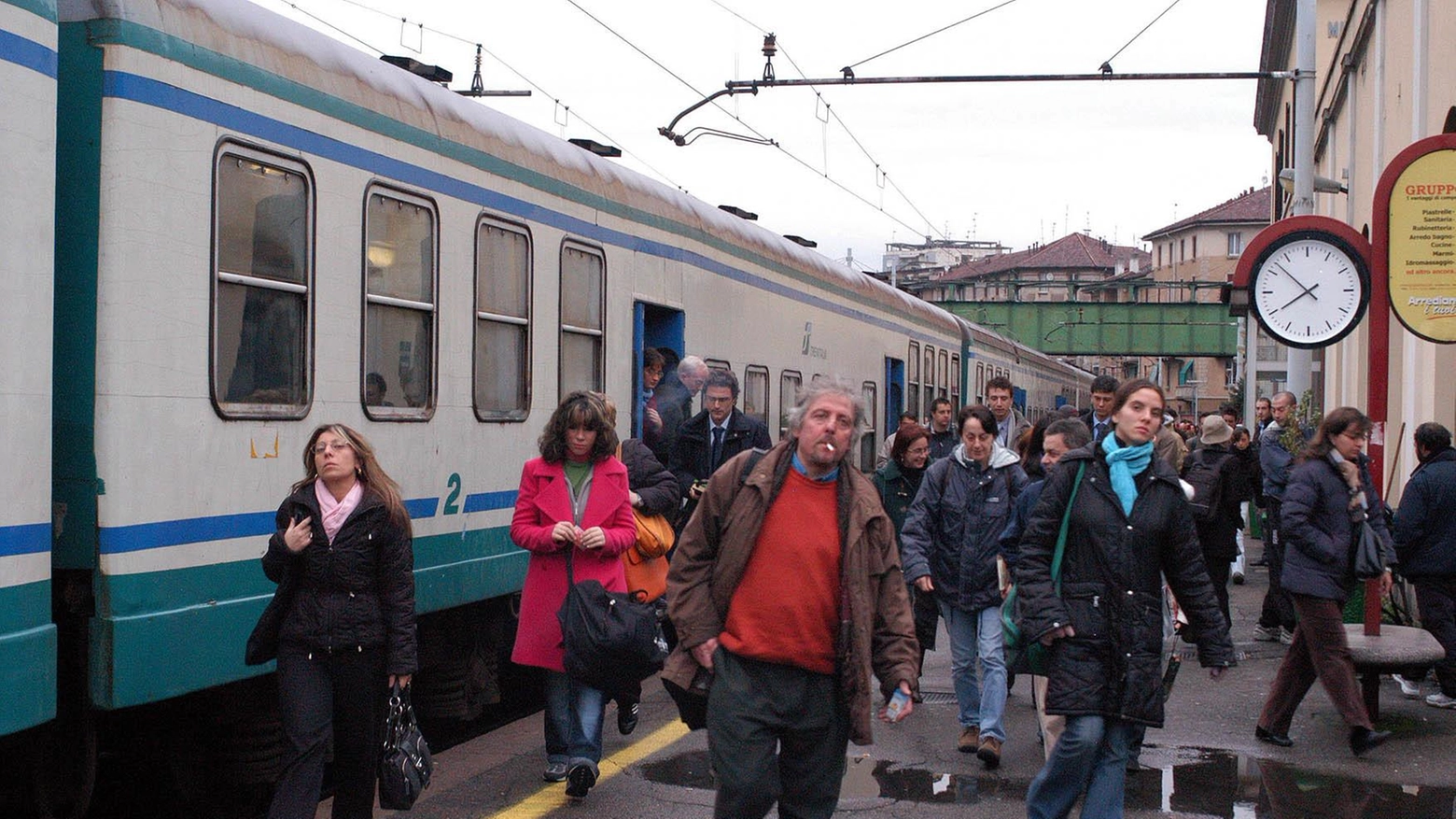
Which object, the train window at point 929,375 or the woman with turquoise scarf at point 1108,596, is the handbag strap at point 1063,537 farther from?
the train window at point 929,375

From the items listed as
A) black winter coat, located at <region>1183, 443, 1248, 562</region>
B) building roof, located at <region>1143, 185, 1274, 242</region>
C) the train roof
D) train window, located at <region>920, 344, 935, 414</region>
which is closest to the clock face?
black winter coat, located at <region>1183, 443, 1248, 562</region>

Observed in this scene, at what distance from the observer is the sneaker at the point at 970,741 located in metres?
8.09

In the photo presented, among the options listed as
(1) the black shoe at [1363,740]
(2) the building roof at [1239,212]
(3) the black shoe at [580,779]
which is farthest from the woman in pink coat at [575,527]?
(2) the building roof at [1239,212]

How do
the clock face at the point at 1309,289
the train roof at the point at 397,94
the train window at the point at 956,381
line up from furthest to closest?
the train window at the point at 956,381 < the clock face at the point at 1309,289 < the train roof at the point at 397,94

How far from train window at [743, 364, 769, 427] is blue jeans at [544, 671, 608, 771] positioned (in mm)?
6036

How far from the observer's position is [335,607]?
18.3 feet

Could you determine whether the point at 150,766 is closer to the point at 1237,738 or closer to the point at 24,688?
the point at 24,688

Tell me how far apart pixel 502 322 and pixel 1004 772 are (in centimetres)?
348

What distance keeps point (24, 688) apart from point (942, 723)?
5182mm

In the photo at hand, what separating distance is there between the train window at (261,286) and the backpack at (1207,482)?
20.5ft

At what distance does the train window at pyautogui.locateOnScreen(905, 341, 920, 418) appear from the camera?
20.6m

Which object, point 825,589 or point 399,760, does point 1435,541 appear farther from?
point 399,760

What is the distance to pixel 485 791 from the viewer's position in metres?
6.97

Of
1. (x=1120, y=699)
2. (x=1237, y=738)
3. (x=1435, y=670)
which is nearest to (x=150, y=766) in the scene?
(x=1120, y=699)
